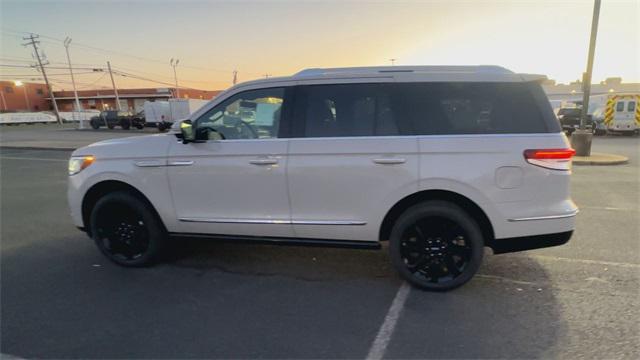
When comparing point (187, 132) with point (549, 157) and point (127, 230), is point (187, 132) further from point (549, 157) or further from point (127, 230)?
point (549, 157)

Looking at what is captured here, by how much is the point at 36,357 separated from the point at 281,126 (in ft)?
8.41

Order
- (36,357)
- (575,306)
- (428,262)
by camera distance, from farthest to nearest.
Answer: (428,262), (575,306), (36,357)

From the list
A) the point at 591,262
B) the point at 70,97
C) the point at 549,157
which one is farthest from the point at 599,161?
the point at 70,97

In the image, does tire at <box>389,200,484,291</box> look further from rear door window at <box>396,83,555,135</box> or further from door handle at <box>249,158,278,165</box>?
door handle at <box>249,158,278,165</box>

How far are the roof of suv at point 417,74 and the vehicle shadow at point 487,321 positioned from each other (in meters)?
1.90

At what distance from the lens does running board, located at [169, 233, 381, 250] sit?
134 inches

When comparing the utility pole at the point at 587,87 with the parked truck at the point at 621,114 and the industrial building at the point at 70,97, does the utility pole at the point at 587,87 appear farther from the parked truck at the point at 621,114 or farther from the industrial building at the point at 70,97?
the industrial building at the point at 70,97

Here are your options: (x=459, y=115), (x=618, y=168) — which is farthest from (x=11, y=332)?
(x=618, y=168)

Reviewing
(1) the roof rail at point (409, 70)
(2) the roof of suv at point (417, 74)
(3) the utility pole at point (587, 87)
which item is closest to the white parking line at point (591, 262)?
(2) the roof of suv at point (417, 74)

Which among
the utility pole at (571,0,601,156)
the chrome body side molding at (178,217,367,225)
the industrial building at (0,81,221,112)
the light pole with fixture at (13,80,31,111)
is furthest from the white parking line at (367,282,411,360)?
the light pole with fixture at (13,80,31,111)

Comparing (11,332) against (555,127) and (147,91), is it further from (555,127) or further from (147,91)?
(147,91)

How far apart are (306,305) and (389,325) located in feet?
2.40

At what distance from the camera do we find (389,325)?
110 inches

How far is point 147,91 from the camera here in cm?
6644
